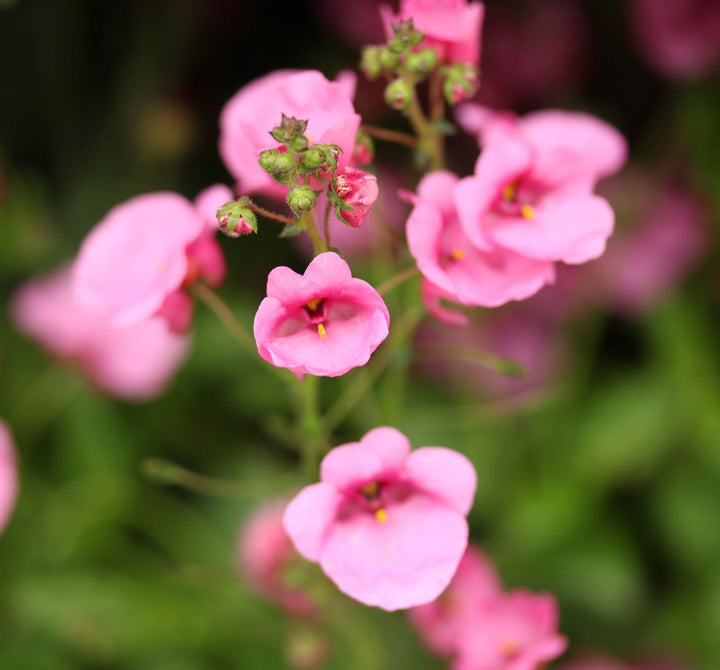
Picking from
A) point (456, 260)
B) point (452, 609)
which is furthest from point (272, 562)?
point (456, 260)

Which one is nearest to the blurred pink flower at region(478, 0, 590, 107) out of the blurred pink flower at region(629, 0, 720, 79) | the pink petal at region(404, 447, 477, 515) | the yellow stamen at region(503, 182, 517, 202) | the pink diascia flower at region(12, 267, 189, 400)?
the blurred pink flower at region(629, 0, 720, 79)

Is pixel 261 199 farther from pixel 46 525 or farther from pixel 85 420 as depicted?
pixel 46 525

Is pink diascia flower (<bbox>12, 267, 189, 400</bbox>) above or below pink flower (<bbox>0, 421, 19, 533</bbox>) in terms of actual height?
below

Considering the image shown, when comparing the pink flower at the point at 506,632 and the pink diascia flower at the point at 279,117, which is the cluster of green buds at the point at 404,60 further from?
the pink flower at the point at 506,632

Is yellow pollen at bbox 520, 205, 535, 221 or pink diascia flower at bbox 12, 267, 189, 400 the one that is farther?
pink diascia flower at bbox 12, 267, 189, 400

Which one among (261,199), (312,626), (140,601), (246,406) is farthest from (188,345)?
(312,626)

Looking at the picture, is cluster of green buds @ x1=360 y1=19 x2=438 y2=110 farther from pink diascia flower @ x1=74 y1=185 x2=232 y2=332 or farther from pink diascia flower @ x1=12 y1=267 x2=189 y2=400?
pink diascia flower @ x1=12 y1=267 x2=189 y2=400
